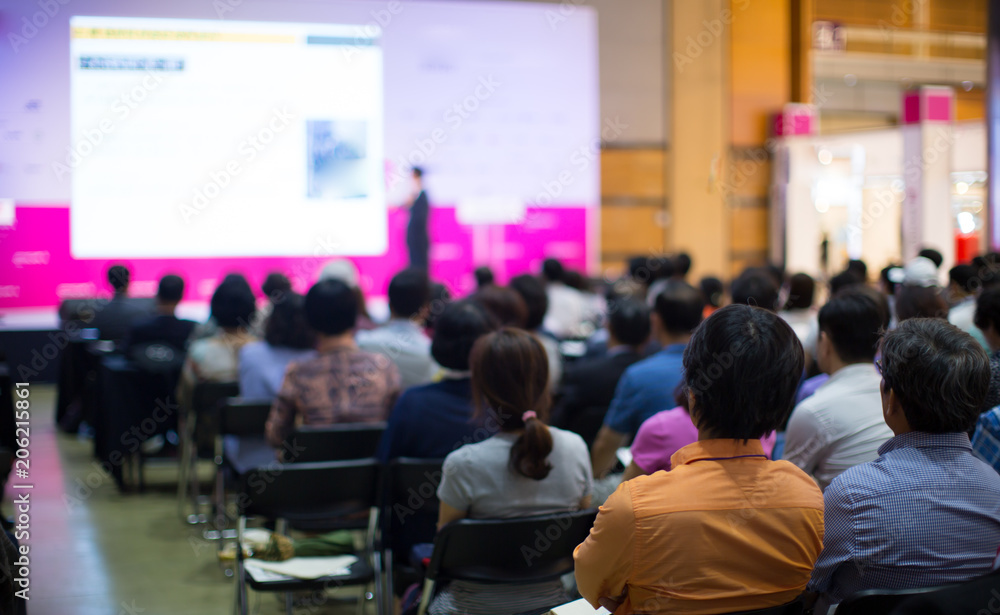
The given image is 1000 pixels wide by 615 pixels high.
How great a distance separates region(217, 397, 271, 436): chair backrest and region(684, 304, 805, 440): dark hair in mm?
2538

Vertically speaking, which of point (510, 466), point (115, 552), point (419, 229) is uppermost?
point (419, 229)

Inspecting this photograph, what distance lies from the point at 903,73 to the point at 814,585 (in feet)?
50.1

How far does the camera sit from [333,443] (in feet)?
9.74

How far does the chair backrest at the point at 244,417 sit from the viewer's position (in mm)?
3541

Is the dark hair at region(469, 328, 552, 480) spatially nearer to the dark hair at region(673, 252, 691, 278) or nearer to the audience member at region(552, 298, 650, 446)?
the audience member at region(552, 298, 650, 446)

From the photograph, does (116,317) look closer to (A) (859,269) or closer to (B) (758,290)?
(B) (758,290)

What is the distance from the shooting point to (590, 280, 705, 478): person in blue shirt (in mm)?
2754

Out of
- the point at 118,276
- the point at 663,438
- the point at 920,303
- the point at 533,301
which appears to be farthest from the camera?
the point at 118,276

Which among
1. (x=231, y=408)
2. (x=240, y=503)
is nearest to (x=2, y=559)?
(x=240, y=503)

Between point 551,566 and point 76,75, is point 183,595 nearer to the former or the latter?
point 551,566

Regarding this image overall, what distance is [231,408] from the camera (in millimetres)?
3521

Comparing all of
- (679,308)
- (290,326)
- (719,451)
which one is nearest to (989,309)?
(679,308)

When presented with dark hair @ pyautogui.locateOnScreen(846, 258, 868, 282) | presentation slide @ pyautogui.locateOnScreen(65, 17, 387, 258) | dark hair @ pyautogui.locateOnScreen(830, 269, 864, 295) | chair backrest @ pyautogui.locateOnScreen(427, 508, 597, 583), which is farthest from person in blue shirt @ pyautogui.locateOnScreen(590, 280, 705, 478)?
presentation slide @ pyautogui.locateOnScreen(65, 17, 387, 258)

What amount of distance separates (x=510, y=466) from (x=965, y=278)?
10.3ft
